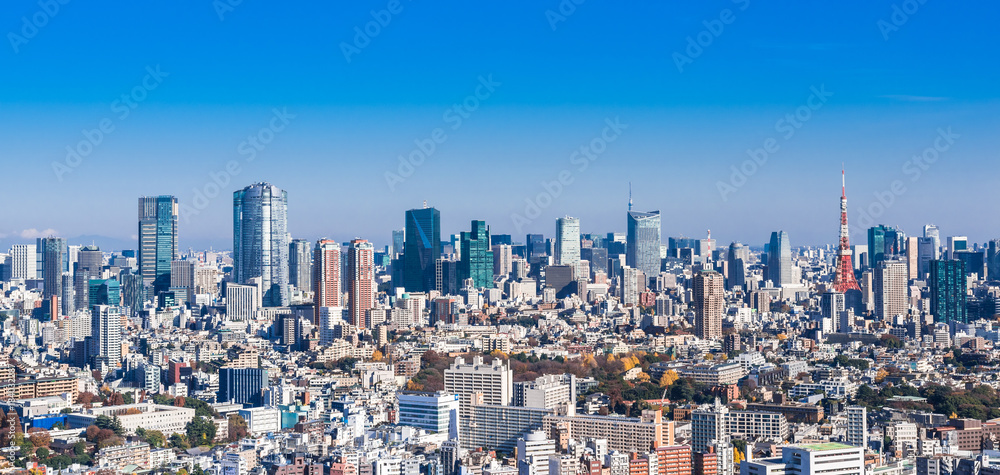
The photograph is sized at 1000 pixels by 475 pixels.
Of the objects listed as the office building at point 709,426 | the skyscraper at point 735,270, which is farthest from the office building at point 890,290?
the office building at point 709,426

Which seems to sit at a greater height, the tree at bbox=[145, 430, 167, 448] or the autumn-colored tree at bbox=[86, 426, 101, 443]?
the autumn-colored tree at bbox=[86, 426, 101, 443]

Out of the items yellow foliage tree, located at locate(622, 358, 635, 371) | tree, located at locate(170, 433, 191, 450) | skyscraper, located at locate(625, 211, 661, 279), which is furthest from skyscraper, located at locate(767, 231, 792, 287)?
tree, located at locate(170, 433, 191, 450)

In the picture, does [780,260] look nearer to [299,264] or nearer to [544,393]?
[299,264]

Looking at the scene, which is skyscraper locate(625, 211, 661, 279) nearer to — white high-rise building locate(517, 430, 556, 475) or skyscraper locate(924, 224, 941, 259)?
skyscraper locate(924, 224, 941, 259)

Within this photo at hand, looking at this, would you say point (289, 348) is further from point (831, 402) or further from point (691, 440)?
point (691, 440)

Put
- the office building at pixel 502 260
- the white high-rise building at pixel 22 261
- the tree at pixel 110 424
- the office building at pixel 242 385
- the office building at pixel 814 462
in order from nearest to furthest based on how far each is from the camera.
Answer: the office building at pixel 814 462 → the tree at pixel 110 424 → the office building at pixel 242 385 → the white high-rise building at pixel 22 261 → the office building at pixel 502 260

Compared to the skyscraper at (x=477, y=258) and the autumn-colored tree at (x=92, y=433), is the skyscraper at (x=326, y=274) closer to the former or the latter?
the skyscraper at (x=477, y=258)

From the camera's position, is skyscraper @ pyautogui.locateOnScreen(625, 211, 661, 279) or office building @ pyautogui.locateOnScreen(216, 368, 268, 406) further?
skyscraper @ pyautogui.locateOnScreen(625, 211, 661, 279)
